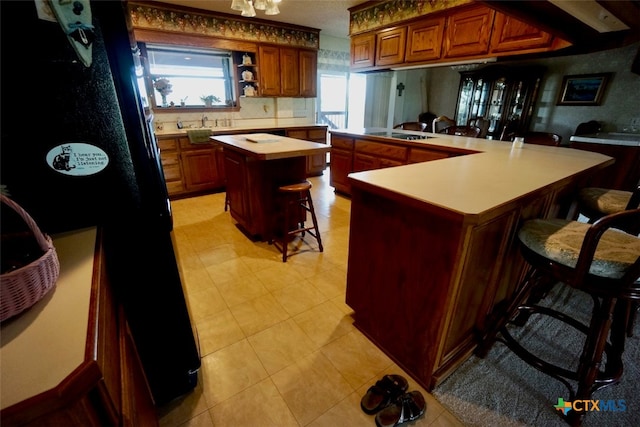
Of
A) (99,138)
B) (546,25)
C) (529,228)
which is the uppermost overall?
(546,25)

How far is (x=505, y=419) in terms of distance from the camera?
1.25 metres

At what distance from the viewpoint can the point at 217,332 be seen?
5.59 feet

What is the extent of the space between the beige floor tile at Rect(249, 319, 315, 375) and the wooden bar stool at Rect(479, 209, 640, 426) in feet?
3.41

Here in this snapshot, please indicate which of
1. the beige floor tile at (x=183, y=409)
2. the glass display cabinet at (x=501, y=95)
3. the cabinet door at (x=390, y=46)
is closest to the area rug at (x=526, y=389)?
the beige floor tile at (x=183, y=409)

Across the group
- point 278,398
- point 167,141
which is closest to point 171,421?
point 278,398

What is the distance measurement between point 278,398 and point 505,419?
1021 millimetres

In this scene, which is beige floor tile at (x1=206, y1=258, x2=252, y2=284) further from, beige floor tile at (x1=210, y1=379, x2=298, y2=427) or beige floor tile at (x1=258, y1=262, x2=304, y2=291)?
beige floor tile at (x1=210, y1=379, x2=298, y2=427)

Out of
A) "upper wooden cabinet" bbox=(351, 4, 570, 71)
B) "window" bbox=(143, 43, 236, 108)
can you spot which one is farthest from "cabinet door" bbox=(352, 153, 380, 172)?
"window" bbox=(143, 43, 236, 108)

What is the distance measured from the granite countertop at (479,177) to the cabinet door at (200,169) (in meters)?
3.22

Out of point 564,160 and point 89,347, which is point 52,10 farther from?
point 564,160

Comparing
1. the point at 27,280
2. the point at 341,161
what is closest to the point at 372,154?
the point at 341,161

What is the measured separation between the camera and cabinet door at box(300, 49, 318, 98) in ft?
15.8

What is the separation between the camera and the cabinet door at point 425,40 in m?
3.18

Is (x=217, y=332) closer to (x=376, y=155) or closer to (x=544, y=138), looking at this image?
(x=376, y=155)
